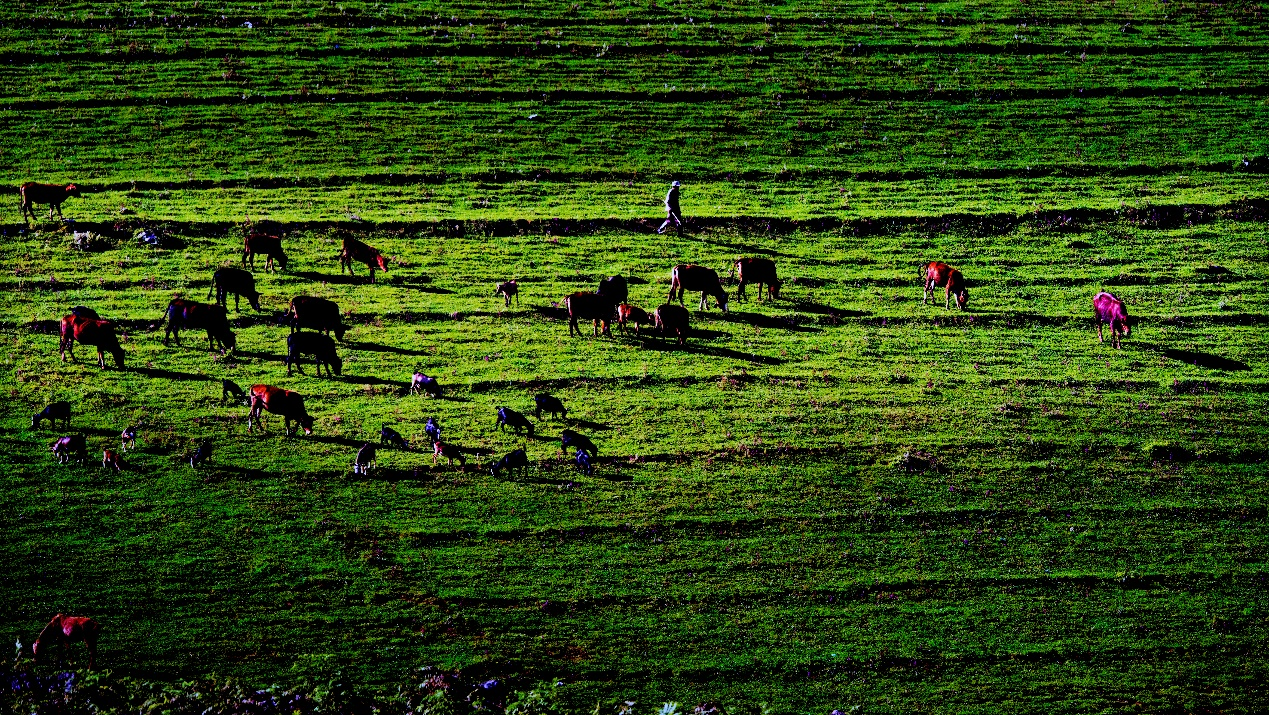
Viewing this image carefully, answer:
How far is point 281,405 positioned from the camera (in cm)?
2730

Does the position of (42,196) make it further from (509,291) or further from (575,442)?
(575,442)

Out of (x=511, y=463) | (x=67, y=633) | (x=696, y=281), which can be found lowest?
(x=67, y=633)

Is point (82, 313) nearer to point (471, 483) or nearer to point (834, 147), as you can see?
point (471, 483)

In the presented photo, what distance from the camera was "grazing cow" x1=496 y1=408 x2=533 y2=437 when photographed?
27.7 m

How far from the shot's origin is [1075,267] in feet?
130

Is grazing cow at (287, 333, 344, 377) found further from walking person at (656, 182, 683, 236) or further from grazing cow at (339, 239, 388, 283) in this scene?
walking person at (656, 182, 683, 236)

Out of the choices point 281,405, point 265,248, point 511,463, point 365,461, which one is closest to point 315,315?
point 281,405

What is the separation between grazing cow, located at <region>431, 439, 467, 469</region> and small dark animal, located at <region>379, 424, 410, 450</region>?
82 cm

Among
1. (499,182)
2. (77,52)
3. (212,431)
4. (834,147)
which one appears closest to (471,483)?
(212,431)

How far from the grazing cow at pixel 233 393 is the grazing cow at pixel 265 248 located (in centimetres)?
874

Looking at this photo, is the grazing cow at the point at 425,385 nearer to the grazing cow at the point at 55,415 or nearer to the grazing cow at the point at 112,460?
the grazing cow at the point at 112,460

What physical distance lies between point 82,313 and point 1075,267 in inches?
1208

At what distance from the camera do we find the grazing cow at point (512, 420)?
91.0 ft

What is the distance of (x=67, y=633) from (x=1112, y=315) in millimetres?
28054
